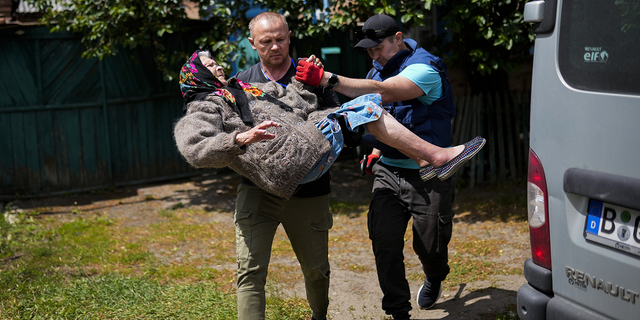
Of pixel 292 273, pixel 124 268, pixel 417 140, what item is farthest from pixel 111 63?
pixel 417 140

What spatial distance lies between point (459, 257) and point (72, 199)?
18.6 feet

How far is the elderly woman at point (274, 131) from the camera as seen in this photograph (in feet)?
9.42

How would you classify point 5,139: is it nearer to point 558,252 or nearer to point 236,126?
point 236,126

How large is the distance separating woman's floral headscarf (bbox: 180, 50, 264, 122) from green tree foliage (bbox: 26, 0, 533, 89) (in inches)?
133

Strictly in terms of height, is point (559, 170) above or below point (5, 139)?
above

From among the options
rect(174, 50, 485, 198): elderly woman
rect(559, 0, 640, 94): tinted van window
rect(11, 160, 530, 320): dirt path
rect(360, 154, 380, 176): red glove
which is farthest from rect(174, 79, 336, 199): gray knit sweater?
rect(11, 160, 530, 320): dirt path

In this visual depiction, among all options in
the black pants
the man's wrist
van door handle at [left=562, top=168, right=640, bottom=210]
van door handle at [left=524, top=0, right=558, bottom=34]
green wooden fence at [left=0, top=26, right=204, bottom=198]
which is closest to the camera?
van door handle at [left=562, top=168, right=640, bottom=210]

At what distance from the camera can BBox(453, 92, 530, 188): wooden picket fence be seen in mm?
7965

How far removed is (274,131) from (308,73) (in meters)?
0.42

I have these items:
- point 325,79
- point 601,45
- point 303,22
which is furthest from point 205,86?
point 303,22

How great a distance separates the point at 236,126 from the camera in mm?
3061

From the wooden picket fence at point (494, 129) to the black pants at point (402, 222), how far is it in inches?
174

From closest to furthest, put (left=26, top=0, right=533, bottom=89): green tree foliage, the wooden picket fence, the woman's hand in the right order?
the woman's hand
(left=26, top=0, right=533, bottom=89): green tree foliage
the wooden picket fence

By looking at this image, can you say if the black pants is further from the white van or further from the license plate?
Answer: the license plate
